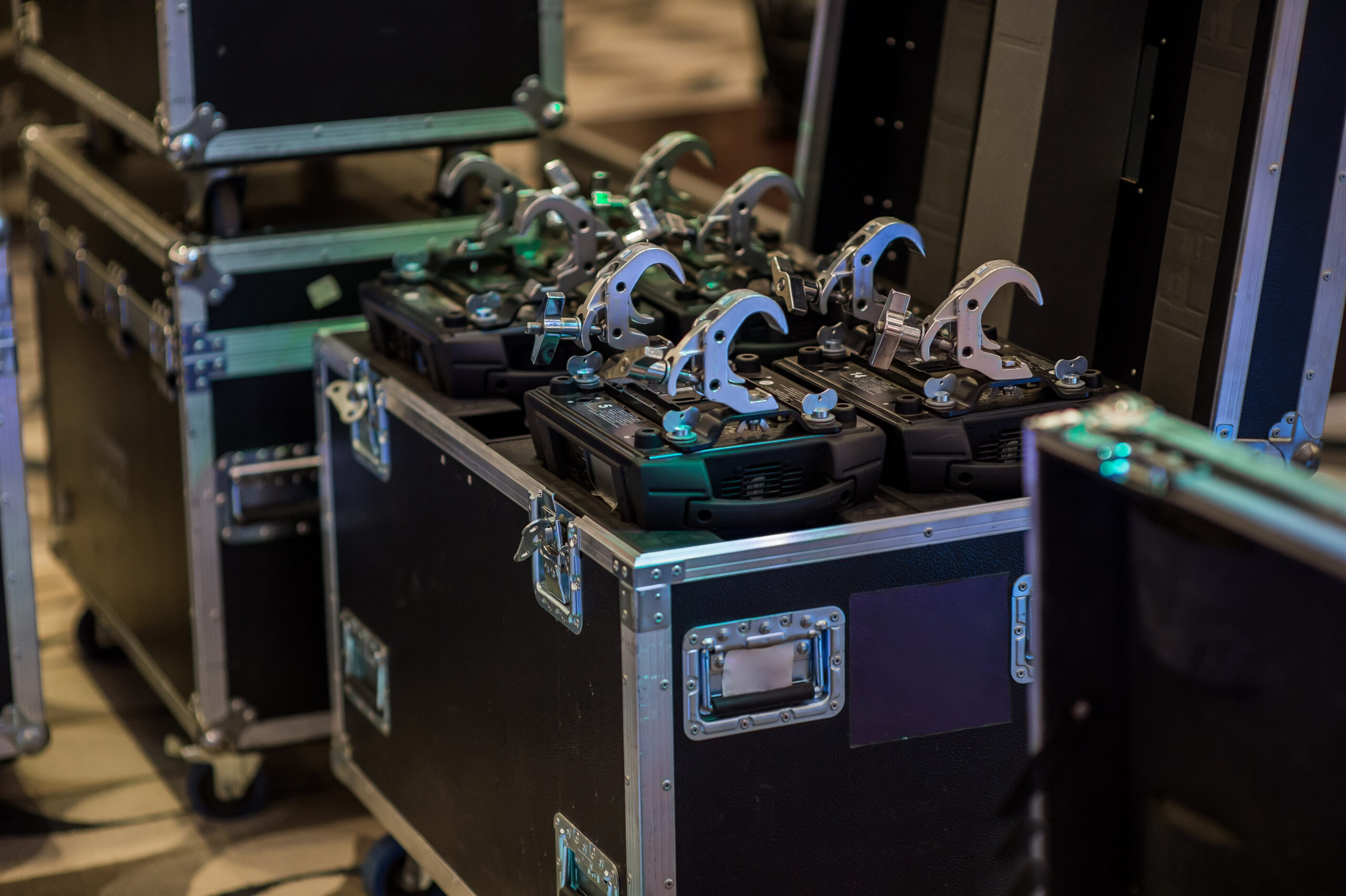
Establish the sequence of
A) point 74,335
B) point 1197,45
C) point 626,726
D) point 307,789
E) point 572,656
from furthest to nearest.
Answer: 1. point 74,335
2. point 307,789
3. point 1197,45
4. point 572,656
5. point 626,726

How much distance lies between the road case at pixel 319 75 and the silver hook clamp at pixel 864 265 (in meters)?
0.77

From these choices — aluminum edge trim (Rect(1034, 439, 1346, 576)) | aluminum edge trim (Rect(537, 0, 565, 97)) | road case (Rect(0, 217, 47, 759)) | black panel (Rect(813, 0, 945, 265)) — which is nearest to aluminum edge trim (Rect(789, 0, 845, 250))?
black panel (Rect(813, 0, 945, 265))

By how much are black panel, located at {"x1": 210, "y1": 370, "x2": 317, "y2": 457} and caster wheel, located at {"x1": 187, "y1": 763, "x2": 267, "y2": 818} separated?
0.55 metres

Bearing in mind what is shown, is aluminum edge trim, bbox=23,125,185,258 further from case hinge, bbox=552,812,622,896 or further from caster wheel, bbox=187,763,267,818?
case hinge, bbox=552,812,622,896

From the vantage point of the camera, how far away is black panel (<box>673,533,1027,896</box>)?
1.61m

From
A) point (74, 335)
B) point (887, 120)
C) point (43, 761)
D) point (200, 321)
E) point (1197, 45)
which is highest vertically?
point (1197, 45)

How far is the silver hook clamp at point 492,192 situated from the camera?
2.25m

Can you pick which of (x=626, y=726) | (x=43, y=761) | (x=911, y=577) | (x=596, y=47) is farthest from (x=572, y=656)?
(x=596, y=47)

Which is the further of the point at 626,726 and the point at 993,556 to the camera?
the point at 993,556

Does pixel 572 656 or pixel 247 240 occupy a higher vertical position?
pixel 247 240

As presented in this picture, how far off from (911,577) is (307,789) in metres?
1.43

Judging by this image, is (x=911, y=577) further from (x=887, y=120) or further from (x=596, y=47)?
(x=596, y=47)

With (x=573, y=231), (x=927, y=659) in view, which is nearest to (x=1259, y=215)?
(x=927, y=659)

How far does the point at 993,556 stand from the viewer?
1.70 m
